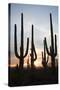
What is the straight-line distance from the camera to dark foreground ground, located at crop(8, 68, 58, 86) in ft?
6.77

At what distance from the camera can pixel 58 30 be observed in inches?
85.6

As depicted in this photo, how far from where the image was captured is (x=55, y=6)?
218 cm

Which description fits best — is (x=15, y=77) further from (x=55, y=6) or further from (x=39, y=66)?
(x=55, y=6)

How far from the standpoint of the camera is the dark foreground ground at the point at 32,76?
206cm

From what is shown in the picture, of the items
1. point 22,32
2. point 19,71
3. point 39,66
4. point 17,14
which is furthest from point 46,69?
point 17,14

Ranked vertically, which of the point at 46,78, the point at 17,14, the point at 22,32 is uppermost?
the point at 17,14

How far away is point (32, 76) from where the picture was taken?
2109 mm


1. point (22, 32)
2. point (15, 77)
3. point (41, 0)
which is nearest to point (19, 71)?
point (15, 77)

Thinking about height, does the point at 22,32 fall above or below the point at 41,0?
below

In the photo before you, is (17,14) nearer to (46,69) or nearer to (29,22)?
(29,22)

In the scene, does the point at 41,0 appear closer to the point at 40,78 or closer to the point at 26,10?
the point at 26,10

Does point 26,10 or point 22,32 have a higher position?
point 26,10

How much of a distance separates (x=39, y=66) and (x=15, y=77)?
0.73 ft

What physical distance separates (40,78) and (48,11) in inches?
22.5
